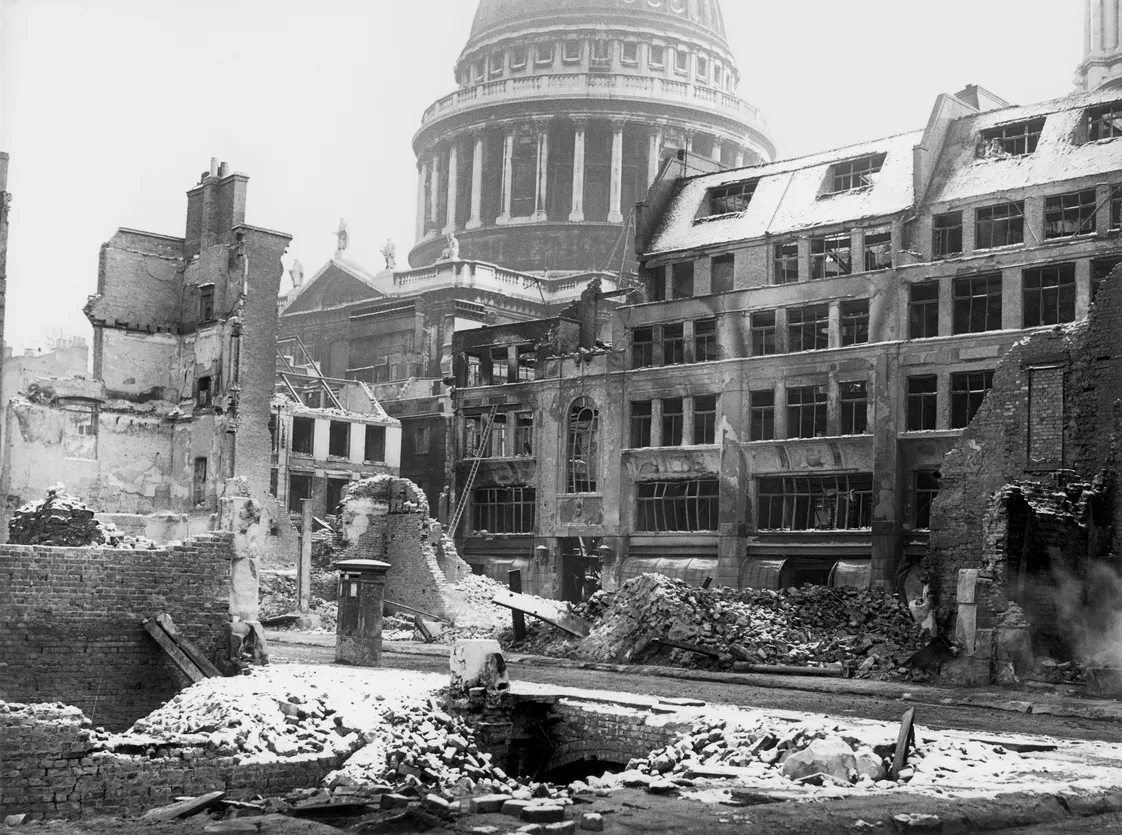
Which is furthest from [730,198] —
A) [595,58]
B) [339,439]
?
[595,58]

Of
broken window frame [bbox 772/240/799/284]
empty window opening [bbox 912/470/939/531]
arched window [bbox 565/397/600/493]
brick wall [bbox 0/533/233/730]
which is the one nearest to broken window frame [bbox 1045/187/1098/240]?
empty window opening [bbox 912/470/939/531]

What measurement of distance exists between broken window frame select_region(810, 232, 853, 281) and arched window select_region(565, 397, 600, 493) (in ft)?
32.0

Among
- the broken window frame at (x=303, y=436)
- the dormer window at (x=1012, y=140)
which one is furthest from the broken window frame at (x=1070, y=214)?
the broken window frame at (x=303, y=436)

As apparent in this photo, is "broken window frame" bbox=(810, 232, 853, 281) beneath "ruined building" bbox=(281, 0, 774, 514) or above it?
beneath

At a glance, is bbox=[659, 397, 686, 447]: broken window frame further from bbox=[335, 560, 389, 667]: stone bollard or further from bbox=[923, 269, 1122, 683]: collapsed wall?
bbox=[335, 560, 389, 667]: stone bollard

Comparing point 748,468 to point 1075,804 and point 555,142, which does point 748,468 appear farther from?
point 555,142

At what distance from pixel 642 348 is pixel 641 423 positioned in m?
2.82

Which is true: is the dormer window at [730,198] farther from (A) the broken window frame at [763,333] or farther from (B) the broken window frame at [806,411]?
(B) the broken window frame at [806,411]

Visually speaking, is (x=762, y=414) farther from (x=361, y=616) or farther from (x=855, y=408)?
(x=361, y=616)

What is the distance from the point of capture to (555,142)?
8556 cm

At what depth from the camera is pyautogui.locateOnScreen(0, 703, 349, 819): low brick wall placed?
1507 centimetres

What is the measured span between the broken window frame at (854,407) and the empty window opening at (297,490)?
87.2 feet

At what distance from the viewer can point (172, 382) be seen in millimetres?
55000

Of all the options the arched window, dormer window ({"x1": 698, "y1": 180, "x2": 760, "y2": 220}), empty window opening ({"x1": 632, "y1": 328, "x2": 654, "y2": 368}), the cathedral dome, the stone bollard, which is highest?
the cathedral dome
